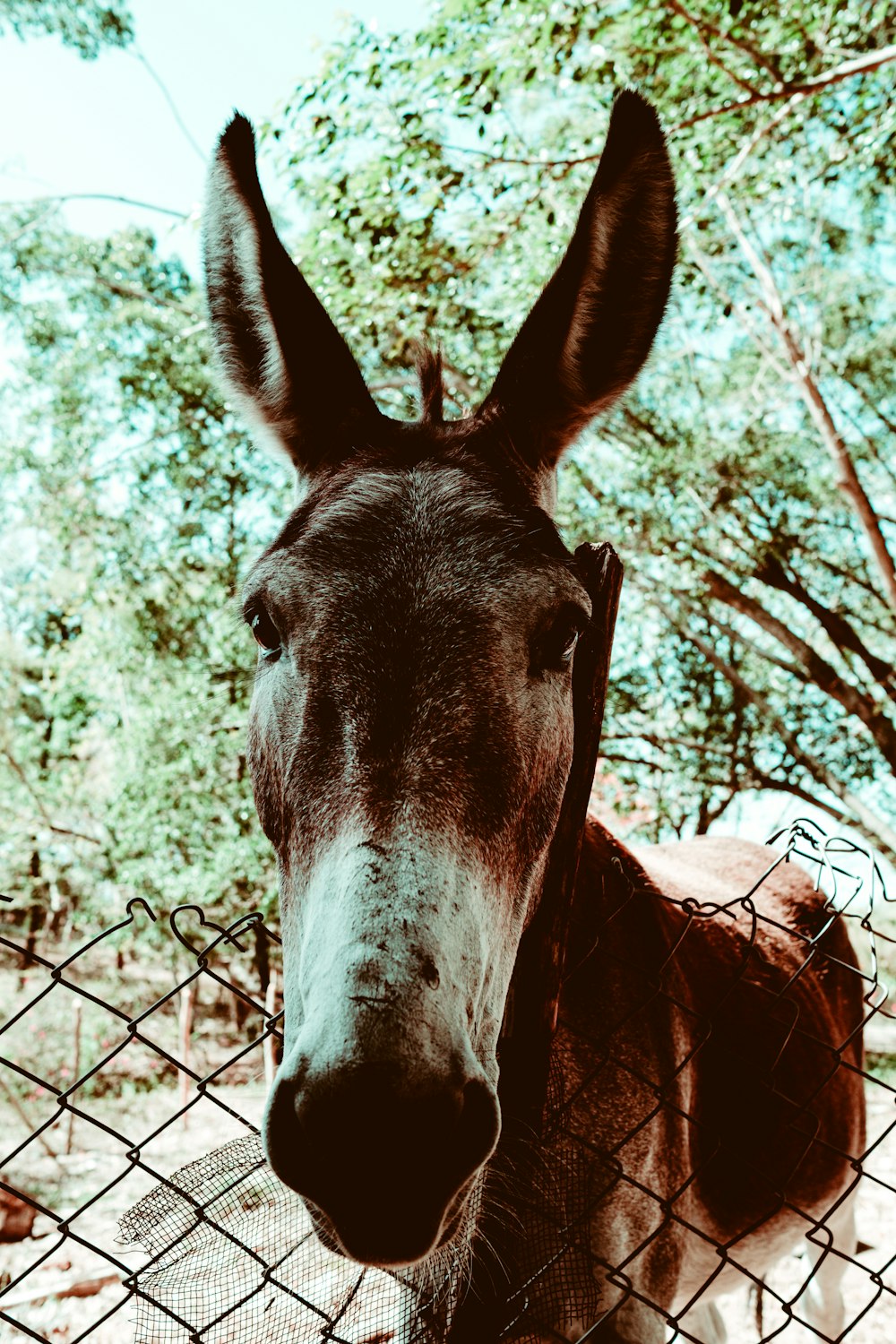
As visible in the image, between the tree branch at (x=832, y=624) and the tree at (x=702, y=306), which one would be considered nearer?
the tree at (x=702, y=306)

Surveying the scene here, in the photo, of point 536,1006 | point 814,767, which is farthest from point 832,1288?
point 814,767

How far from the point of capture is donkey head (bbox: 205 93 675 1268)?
3.92ft

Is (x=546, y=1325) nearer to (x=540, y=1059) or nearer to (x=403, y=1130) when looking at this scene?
(x=540, y=1059)

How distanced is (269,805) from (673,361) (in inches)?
576

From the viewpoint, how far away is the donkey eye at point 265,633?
6.75ft

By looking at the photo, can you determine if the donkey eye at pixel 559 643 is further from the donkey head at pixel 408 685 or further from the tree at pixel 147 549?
the tree at pixel 147 549

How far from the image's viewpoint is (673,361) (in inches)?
580

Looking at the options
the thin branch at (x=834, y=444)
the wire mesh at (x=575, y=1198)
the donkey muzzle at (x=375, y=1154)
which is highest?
the thin branch at (x=834, y=444)

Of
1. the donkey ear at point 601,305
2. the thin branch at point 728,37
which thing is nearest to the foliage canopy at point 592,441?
the thin branch at point 728,37

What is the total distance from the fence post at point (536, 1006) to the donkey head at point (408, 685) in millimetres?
61

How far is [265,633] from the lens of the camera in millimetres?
2080

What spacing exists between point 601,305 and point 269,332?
101 cm

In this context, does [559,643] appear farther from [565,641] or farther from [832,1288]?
[832,1288]

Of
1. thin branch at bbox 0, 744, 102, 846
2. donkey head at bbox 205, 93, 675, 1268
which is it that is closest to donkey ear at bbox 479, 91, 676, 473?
donkey head at bbox 205, 93, 675, 1268
